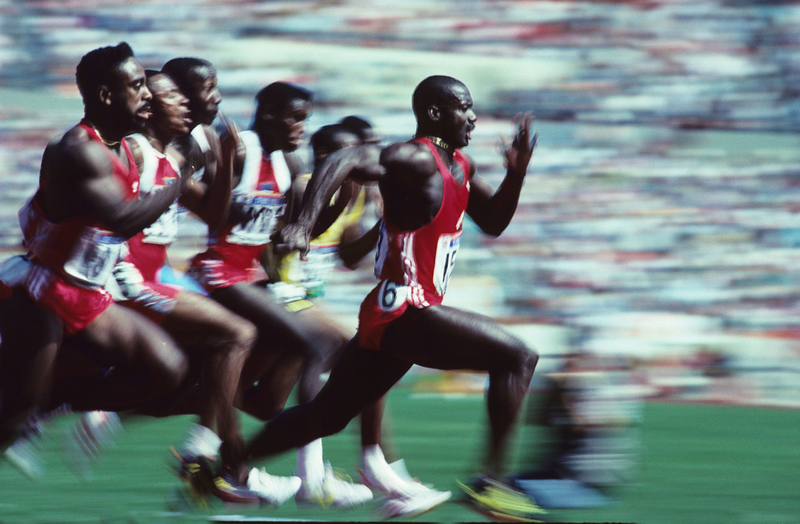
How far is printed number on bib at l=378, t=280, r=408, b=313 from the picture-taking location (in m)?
4.15

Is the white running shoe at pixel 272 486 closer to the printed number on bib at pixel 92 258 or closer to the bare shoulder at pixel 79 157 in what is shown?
the printed number on bib at pixel 92 258

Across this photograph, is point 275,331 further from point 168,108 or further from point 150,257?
point 168,108

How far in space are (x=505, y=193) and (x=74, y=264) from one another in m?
1.62

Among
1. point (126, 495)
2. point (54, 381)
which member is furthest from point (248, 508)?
point (54, 381)

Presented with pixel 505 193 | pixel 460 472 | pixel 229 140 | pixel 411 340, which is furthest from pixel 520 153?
pixel 460 472

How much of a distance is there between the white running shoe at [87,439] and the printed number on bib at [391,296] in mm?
1800

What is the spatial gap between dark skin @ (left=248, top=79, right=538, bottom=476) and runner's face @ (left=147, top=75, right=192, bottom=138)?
1.09m

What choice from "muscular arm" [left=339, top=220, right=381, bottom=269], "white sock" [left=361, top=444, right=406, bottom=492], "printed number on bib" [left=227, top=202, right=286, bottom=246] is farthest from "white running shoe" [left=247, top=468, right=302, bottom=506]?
"muscular arm" [left=339, top=220, right=381, bottom=269]

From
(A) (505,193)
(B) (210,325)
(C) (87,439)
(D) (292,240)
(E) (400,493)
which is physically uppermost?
(A) (505,193)

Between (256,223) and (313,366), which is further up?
(256,223)

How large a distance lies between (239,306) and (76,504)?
109 centimetres

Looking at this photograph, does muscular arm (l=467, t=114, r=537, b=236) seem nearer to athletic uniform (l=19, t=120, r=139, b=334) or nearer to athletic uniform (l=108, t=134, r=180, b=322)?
athletic uniform (l=108, t=134, r=180, b=322)

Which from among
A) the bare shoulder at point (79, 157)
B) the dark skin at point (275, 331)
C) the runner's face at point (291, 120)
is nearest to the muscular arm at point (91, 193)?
the bare shoulder at point (79, 157)

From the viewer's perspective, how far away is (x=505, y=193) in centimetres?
451
